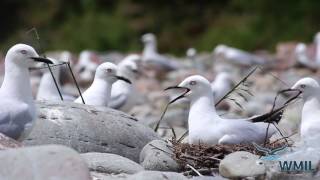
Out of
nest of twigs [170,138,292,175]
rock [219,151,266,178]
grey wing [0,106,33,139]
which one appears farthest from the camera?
nest of twigs [170,138,292,175]

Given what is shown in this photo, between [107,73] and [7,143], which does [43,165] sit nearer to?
[7,143]

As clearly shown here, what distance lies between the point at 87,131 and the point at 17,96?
0.69 m

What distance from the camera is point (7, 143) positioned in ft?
21.2

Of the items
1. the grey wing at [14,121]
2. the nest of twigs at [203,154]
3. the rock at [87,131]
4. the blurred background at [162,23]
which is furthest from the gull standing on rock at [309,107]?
the blurred background at [162,23]

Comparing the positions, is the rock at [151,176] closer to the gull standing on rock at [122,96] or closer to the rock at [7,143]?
the rock at [7,143]

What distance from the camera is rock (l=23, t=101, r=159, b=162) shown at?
24.2 ft

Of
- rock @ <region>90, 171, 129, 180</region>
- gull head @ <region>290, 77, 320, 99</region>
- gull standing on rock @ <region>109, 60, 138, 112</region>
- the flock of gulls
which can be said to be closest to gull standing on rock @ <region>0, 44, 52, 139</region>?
the flock of gulls

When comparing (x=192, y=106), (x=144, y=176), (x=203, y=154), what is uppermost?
(x=192, y=106)

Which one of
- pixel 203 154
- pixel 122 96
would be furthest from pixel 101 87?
pixel 203 154

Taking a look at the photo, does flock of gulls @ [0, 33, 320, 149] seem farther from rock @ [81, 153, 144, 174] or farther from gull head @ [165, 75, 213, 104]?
rock @ [81, 153, 144, 174]

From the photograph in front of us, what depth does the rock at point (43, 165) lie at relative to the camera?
18.3ft

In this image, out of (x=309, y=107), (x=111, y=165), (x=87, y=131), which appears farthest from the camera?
(x=309, y=107)

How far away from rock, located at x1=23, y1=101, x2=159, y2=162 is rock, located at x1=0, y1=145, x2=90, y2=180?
161 centimetres

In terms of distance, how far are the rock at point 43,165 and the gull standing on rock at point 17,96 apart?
1.15m
